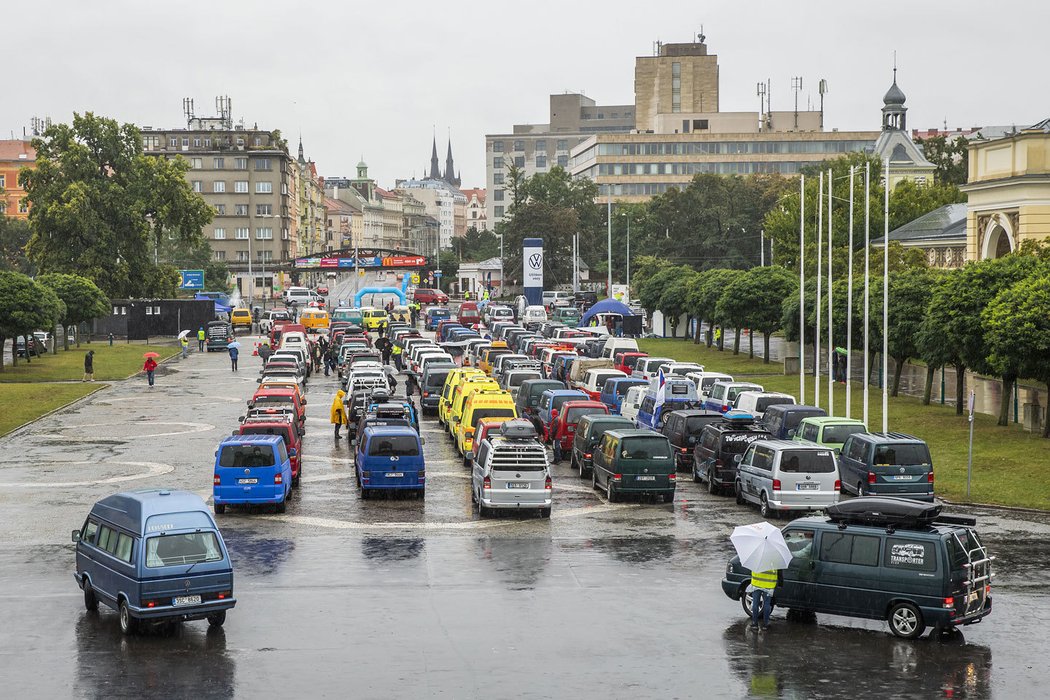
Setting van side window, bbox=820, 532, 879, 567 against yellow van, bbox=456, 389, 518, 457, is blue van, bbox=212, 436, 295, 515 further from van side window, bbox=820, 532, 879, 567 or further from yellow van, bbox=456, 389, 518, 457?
van side window, bbox=820, 532, 879, 567

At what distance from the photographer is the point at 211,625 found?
61.5 feet

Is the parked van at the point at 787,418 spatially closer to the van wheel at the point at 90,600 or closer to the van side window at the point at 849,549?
the van side window at the point at 849,549

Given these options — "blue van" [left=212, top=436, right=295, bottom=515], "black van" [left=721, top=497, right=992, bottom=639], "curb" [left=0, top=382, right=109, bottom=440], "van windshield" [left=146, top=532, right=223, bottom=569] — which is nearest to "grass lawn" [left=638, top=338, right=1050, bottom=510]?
"black van" [left=721, top=497, right=992, bottom=639]

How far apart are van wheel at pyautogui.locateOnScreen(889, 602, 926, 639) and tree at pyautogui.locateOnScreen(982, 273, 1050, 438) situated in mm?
19312

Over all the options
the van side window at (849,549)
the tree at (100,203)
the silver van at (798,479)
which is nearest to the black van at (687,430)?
the silver van at (798,479)

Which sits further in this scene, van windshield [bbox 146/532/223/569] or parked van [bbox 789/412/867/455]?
parked van [bbox 789/412/867/455]

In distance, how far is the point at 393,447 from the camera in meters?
29.9

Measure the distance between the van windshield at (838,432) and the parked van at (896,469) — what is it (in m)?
2.66

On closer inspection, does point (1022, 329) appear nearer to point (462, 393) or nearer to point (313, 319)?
point (462, 393)

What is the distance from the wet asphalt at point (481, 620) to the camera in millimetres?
16234

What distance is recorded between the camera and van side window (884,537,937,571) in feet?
59.4

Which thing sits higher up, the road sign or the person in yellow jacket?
the road sign

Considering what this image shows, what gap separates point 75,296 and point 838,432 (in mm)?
49941

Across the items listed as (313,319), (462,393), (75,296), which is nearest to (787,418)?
(462,393)
